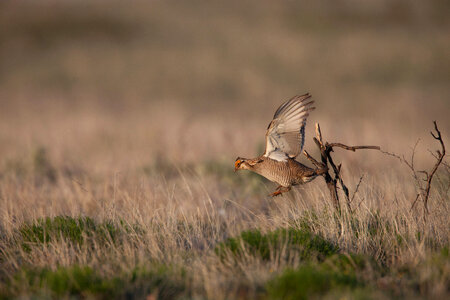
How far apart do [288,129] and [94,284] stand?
2504mm

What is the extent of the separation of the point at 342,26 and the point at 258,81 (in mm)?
12627

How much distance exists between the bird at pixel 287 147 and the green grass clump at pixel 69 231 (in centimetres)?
177

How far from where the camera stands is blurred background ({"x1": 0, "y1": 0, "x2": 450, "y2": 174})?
1477 centimetres

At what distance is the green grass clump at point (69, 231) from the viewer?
18.0ft

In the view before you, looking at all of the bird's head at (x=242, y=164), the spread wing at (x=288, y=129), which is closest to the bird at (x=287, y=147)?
the spread wing at (x=288, y=129)

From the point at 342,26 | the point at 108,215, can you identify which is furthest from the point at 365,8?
the point at 108,215

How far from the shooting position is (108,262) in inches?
190

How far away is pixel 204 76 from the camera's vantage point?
3394 centimetres

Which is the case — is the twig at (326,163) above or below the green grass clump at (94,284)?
above

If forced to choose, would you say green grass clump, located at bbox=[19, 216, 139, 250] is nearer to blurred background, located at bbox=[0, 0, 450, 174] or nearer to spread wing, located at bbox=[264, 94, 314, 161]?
spread wing, located at bbox=[264, 94, 314, 161]

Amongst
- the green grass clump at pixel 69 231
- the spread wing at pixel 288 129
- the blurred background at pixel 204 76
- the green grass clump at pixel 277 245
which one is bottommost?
the green grass clump at pixel 277 245

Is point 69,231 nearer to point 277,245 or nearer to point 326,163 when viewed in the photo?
point 277,245

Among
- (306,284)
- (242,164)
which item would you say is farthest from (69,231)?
(306,284)

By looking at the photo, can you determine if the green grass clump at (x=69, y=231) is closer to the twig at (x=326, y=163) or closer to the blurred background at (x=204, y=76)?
the twig at (x=326, y=163)
